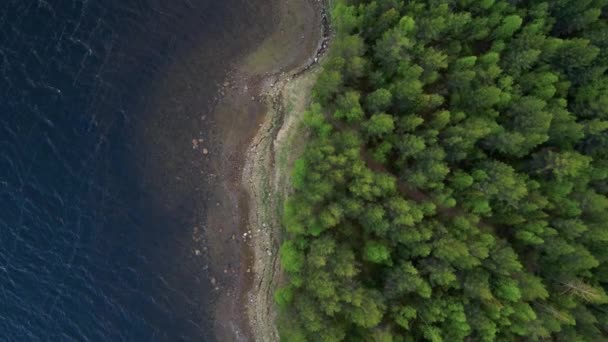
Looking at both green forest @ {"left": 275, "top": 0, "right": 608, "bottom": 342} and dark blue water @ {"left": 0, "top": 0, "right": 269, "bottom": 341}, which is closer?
green forest @ {"left": 275, "top": 0, "right": 608, "bottom": 342}

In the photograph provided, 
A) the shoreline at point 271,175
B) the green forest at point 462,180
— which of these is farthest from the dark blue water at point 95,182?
the green forest at point 462,180

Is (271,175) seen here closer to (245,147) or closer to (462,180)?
(245,147)

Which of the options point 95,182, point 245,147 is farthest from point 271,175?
point 95,182

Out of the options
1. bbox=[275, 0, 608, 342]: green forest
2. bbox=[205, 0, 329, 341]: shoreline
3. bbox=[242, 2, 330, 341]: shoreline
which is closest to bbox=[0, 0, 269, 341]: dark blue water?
bbox=[205, 0, 329, 341]: shoreline

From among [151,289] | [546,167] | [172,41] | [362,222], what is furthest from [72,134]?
[546,167]

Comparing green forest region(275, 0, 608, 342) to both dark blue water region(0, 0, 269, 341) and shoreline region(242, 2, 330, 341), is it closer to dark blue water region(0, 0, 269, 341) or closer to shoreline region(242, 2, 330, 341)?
shoreline region(242, 2, 330, 341)

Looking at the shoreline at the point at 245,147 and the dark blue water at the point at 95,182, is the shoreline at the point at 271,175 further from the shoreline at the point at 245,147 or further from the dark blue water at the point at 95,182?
the dark blue water at the point at 95,182
